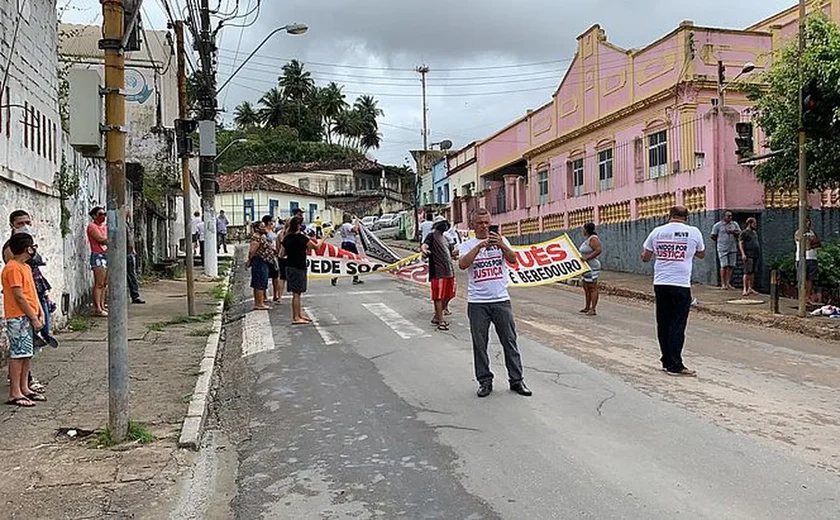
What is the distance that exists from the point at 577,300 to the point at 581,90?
41.8 ft

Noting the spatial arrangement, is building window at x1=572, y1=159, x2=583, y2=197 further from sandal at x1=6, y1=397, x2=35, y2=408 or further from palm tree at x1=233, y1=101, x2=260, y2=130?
palm tree at x1=233, y1=101, x2=260, y2=130

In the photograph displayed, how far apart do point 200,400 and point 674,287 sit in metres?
5.18

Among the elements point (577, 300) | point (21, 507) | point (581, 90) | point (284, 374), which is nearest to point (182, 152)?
point (284, 374)

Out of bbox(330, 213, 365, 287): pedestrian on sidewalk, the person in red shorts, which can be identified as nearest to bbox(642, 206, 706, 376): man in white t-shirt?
the person in red shorts

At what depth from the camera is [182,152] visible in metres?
15.6

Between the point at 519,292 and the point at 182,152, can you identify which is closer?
the point at 182,152

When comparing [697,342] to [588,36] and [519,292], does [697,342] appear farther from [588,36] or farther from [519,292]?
[588,36]

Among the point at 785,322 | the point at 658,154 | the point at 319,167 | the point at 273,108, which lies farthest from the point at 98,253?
the point at 273,108

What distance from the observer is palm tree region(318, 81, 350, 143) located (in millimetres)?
81562

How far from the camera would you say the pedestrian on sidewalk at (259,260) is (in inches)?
608

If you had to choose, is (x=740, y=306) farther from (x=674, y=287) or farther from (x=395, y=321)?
(x=674, y=287)

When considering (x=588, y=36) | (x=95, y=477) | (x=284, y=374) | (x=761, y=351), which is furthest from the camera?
(x=588, y=36)

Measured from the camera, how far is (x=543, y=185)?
32.8 metres

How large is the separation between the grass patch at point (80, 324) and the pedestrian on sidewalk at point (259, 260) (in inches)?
124
